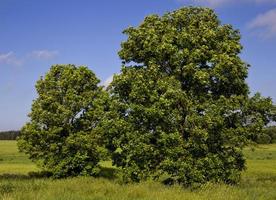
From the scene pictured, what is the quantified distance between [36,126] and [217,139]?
26.2 m

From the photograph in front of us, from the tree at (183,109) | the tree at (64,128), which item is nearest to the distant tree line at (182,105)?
the tree at (183,109)

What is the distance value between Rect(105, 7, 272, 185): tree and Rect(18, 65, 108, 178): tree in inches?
749

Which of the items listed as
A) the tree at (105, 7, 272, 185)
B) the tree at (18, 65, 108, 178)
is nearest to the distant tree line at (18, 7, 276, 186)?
the tree at (105, 7, 272, 185)

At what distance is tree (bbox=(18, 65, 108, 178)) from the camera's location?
46.0 meters

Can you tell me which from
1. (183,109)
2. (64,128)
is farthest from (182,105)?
(64,128)

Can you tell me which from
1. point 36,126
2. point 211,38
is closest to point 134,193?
point 211,38

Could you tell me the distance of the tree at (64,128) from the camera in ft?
151

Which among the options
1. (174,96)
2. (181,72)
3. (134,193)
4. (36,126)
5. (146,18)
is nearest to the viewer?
(134,193)

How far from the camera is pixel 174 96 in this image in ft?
80.8

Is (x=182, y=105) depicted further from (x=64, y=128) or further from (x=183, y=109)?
(x=64, y=128)

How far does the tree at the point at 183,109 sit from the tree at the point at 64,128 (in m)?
19.0

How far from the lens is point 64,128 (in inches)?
1863

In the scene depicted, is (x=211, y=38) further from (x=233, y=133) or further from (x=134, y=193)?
(x=134, y=193)

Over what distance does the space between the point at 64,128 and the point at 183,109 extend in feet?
79.0
